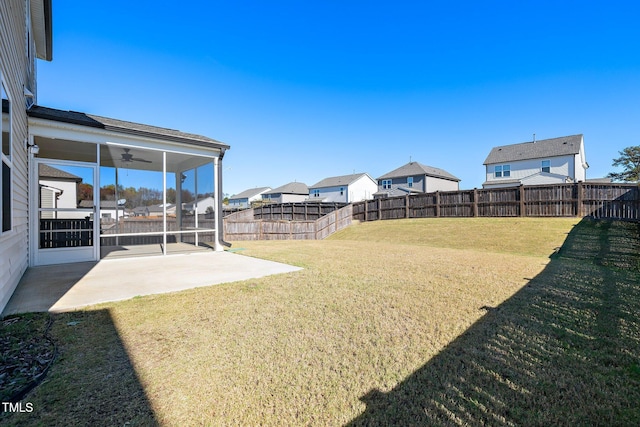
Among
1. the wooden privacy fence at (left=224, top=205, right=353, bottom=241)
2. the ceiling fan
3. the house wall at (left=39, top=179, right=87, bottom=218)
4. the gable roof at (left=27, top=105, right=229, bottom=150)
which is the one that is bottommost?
the wooden privacy fence at (left=224, top=205, right=353, bottom=241)

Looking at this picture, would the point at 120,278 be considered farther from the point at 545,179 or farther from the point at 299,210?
the point at 545,179

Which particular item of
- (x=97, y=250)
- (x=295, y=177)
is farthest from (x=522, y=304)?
(x=295, y=177)

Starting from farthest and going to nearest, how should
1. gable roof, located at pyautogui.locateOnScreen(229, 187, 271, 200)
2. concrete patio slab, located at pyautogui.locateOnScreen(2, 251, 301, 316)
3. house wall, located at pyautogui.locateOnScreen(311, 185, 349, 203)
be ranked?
gable roof, located at pyautogui.locateOnScreen(229, 187, 271, 200) → house wall, located at pyautogui.locateOnScreen(311, 185, 349, 203) → concrete patio slab, located at pyautogui.locateOnScreen(2, 251, 301, 316)

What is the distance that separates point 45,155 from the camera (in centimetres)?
852

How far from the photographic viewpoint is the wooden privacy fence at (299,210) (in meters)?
22.5

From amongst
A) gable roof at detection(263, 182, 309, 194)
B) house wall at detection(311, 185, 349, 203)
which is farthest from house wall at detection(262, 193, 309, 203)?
house wall at detection(311, 185, 349, 203)

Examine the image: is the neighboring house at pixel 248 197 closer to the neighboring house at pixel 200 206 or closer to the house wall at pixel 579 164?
the house wall at pixel 579 164

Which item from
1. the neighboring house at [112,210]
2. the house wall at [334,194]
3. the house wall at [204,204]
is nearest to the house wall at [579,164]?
the house wall at [334,194]

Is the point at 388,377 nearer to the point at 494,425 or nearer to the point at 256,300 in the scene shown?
the point at 494,425

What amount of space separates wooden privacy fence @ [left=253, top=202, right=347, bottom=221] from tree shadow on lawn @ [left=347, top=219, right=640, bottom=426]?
59.4 ft

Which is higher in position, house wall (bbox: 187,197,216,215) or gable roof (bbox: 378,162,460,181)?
gable roof (bbox: 378,162,460,181)

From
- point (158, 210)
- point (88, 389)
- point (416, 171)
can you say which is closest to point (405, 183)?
point (416, 171)

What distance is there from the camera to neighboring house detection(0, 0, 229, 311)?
4.01 m

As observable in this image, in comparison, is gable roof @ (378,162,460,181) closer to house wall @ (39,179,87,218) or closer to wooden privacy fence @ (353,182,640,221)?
wooden privacy fence @ (353,182,640,221)
